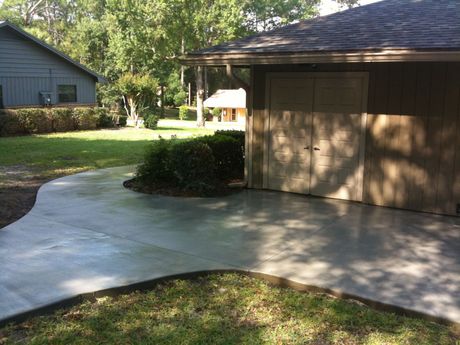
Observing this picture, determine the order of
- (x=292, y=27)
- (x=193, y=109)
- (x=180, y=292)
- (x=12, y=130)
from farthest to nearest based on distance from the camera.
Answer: (x=193, y=109) < (x=12, y=130) < (x=292, y=27) < (x=180, y=292)

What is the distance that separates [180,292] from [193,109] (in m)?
49.5

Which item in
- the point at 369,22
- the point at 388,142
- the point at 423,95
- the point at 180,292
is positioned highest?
the point at 369,22

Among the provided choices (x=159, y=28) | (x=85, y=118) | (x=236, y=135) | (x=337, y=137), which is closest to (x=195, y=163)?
(x=236, y=135)

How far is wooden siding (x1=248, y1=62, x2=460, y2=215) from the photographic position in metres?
7.41

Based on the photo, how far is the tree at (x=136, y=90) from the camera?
26438mm

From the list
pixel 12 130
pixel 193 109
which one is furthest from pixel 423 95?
pixel 193 109

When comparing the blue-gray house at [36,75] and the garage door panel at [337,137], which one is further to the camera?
the blue-gray house at [36,75]

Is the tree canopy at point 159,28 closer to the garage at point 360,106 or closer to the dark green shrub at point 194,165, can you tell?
the garage at point 360,106

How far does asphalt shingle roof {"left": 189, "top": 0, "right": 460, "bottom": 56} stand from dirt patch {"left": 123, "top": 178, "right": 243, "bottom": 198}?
2.54 meters

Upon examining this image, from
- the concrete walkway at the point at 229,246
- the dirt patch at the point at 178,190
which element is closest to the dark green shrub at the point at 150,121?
the dirt patch at the point at 178,190

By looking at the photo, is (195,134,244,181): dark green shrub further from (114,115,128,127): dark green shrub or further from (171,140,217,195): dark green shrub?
(114,115,128,127): dark green shrub

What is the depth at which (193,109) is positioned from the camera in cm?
5331

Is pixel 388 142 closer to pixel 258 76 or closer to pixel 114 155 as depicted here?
pixel 258 76

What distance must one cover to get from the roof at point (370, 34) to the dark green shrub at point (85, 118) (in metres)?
15.6
